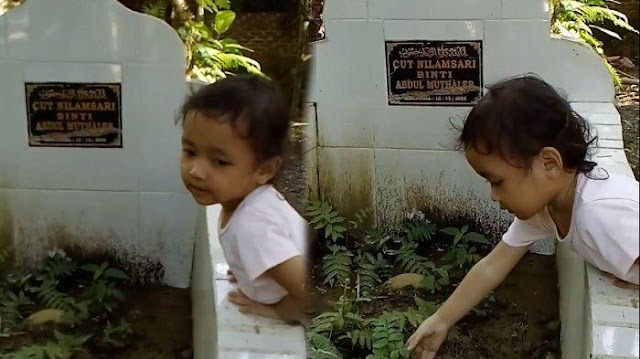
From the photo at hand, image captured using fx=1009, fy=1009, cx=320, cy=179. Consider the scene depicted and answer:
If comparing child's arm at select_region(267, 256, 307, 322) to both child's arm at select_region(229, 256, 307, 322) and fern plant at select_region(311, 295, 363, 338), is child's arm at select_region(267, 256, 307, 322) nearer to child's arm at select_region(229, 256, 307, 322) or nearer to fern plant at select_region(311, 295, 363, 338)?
child's arm at select_region(229, 256, 307, 322)

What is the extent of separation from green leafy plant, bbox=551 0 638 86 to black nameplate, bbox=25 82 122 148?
675 millimetres

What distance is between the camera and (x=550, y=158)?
0.76 meters

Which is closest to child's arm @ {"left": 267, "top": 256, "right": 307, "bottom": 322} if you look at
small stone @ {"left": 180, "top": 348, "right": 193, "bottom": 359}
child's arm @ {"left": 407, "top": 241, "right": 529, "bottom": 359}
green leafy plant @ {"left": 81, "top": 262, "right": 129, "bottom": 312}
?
child's arm @ {"left": 407, "top": 241, "right": 529, "bottom": 359}

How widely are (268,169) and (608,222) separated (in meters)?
0.29

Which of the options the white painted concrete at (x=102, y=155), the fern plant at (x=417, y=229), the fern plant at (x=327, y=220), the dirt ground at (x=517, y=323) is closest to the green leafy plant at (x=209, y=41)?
the white painted concrete at (x=102, y=155)

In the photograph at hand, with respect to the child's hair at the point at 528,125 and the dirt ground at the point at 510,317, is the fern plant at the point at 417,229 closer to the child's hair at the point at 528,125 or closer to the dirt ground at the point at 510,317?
the dirt ground at the point at 510,317

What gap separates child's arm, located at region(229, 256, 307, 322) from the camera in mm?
883

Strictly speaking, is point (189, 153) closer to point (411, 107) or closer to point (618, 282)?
A: point (618, 282)

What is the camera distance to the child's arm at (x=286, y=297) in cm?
88

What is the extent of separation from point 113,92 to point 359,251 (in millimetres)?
460

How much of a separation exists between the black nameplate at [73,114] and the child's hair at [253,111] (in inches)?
29.4

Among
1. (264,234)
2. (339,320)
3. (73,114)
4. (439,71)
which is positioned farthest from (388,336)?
(73,114)

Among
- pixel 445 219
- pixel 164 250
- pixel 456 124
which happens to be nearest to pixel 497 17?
pixel 456 124

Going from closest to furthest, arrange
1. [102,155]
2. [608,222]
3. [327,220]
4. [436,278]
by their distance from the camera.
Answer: [608,222]
[436,278]
[327,220]
[102,155]
